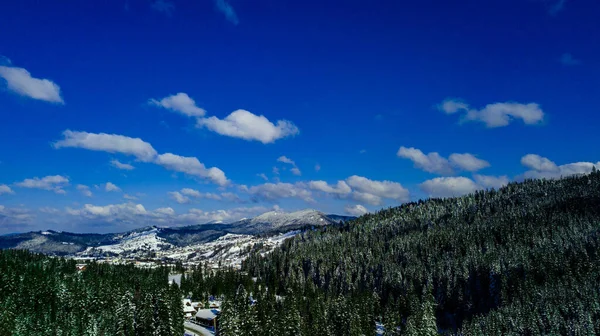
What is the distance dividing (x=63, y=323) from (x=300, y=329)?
56.5m

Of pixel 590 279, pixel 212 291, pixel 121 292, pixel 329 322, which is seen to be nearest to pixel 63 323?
pixel 121 292

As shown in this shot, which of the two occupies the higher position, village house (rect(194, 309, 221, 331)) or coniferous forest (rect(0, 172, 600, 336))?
coniferous forest (rect(0, 172, 600, 336))

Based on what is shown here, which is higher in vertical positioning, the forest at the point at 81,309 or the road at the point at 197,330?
the forest at the point at 81,309

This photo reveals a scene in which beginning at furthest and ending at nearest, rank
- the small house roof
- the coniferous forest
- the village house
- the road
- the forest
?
the small house roof
the village house
the road
the coniferous forest
the forest

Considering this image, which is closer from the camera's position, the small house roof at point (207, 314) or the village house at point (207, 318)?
the village house at point (207, 318)

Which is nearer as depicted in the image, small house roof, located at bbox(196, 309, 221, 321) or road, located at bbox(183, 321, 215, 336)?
road, located at bbox(183, 321, 215, 336)

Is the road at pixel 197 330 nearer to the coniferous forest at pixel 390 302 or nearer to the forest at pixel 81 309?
the coniferous forest at pixel 390 302

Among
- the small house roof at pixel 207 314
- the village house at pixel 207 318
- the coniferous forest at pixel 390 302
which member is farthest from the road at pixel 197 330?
the coniferous forest at pixel 390 302

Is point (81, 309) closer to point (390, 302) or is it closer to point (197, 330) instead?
point (197, 330)

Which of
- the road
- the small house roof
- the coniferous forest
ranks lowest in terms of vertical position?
the road

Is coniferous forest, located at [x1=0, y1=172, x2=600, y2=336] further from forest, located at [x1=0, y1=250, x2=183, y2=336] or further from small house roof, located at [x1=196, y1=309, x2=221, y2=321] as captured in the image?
small house roof, located at [x1=196, y1=309, x2=221, y2=321]

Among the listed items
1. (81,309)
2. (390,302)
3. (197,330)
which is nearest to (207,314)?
(197,330)

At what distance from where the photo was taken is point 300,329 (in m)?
97.9

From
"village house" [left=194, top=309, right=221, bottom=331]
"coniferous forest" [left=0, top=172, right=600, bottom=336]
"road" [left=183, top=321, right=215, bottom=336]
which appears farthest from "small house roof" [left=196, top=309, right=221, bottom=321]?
"coniferous forest" [left=0, top=172, right=600, bottom=336]
